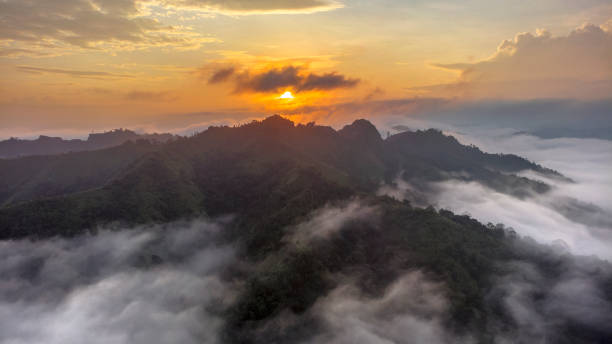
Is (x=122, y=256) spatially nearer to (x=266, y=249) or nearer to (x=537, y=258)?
(x=266, y=249)

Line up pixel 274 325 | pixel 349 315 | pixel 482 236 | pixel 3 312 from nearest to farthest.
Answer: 1. pixel 274 325
2. pixel 349 315
3. pixel 3 312
4. pixel 482 236

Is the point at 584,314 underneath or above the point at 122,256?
underneath

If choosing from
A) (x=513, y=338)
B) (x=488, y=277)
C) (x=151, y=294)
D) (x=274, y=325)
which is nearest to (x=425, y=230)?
(x=488, y=277)

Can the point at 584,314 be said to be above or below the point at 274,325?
below

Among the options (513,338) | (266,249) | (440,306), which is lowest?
(513,338)

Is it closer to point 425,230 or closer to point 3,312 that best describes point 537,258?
point 425,230

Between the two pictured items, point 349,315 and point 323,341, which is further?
point 349,315

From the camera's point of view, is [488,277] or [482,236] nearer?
[488,277]

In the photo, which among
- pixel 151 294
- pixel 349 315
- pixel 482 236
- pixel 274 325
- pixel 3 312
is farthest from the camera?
pixel 482 236

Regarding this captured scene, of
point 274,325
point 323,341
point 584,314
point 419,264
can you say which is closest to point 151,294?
point 274,325
